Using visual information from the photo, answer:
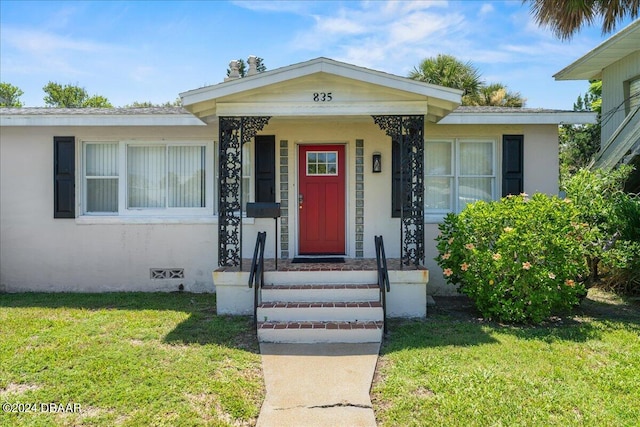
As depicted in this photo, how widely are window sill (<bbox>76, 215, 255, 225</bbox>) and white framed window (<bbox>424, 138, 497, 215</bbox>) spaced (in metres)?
3.47

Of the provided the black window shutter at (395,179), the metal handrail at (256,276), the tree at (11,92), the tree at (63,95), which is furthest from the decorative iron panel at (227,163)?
the tree at (63,95)

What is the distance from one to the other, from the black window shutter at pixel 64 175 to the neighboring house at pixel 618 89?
10.2m

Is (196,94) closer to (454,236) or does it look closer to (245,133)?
(245,133)

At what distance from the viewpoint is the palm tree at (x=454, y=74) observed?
1614 centimetres

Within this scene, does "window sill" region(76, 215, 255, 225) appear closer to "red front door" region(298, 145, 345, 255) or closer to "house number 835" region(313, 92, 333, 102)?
"red front door" region(298, 145, 345, 255)

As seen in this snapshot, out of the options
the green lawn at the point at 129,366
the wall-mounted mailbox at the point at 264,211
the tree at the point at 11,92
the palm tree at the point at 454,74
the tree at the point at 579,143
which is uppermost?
the tree at the point at 11,92

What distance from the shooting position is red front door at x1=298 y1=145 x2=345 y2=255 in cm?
775

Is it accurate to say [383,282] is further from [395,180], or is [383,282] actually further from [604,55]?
[604,55]

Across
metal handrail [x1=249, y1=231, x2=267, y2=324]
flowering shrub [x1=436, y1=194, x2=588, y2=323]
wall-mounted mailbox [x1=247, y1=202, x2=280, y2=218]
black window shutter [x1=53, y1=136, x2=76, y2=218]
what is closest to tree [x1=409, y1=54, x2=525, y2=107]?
flowering shrub [x1=436, y1=194, x2=588, y2=323]

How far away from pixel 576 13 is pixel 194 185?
860 centimetres

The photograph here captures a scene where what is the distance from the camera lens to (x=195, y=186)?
7922mm

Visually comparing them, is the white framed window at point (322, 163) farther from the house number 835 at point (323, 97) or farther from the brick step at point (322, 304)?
the brick step at point (322, 304)

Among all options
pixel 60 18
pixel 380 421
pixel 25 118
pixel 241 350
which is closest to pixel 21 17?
pixel 60 18

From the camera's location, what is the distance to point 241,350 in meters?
4.78
